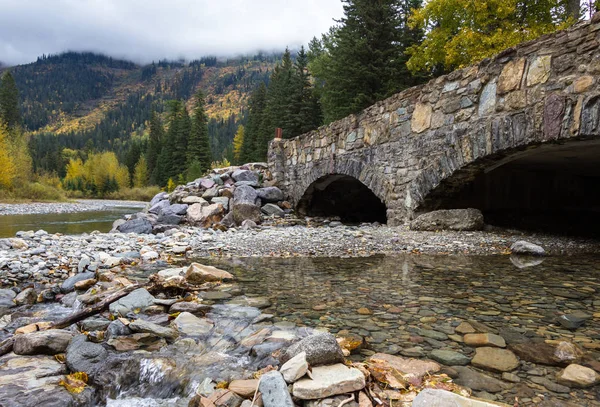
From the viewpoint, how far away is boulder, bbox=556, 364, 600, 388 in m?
1.76

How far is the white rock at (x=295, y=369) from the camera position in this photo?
5.83ft

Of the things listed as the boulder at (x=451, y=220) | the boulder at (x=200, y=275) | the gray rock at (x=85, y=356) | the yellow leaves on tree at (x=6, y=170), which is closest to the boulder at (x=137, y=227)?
the boulder at (x=200, y=275)

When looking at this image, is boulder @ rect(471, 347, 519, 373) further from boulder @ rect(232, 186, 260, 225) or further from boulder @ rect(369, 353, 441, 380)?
boulder @ rect(232, 186, 260, 225)

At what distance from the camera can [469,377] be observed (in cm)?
187

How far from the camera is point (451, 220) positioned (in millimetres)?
6879

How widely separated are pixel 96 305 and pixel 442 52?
1583cm

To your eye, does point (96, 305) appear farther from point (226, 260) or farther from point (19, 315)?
point (226, 260)

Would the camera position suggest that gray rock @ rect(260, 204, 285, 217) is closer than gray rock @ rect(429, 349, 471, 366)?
No

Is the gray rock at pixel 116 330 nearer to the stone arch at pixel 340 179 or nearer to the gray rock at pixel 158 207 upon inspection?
the stone arch at pixel 340 179

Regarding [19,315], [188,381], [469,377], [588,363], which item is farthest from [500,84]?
[19,315]

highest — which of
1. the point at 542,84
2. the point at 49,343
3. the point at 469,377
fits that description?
the point at 542,84

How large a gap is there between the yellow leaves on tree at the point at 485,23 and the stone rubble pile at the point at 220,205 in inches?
344

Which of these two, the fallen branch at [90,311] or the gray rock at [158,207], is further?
the gray rock at [158,207]

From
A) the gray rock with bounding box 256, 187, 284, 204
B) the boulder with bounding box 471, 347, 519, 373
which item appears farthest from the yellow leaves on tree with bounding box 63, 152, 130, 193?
the boulder with bounding box 471, 347, 519, 373
